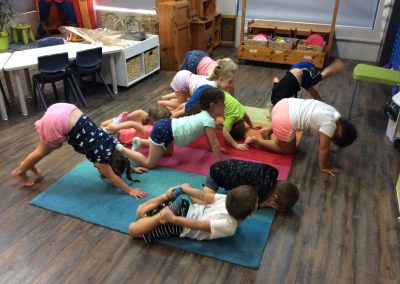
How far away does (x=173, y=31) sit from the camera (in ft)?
16.9

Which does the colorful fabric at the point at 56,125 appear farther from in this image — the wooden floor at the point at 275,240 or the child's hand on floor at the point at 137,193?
the child's hand on floor at the point at 137,193

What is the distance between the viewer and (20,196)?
260cm

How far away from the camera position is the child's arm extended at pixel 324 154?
2.76m

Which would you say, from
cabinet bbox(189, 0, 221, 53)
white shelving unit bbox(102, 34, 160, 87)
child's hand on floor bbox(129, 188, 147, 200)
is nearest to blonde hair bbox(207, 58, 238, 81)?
child's hand on floor bbox(129, 188, 147, 200)

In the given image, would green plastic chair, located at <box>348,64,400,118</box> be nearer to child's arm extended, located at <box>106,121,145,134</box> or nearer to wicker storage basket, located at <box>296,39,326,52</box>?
wicker storage basket, located at <box>296,39,326,52</box>

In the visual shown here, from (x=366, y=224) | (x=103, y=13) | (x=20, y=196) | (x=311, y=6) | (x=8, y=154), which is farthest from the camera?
(x=103, y=13)

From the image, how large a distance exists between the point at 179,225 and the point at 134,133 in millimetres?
1408

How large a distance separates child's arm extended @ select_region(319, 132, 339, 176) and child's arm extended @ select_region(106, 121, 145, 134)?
1.52 m

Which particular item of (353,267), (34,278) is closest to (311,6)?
(353,267)

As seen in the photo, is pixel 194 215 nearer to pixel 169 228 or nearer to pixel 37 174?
pixel 169 228

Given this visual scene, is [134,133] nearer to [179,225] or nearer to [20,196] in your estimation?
[20,196]

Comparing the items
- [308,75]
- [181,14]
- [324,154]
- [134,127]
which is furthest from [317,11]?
[134,127]

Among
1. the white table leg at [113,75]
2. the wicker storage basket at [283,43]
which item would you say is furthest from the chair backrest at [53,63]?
the wicker storage basket at [283,43]

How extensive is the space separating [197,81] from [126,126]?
0.85m
